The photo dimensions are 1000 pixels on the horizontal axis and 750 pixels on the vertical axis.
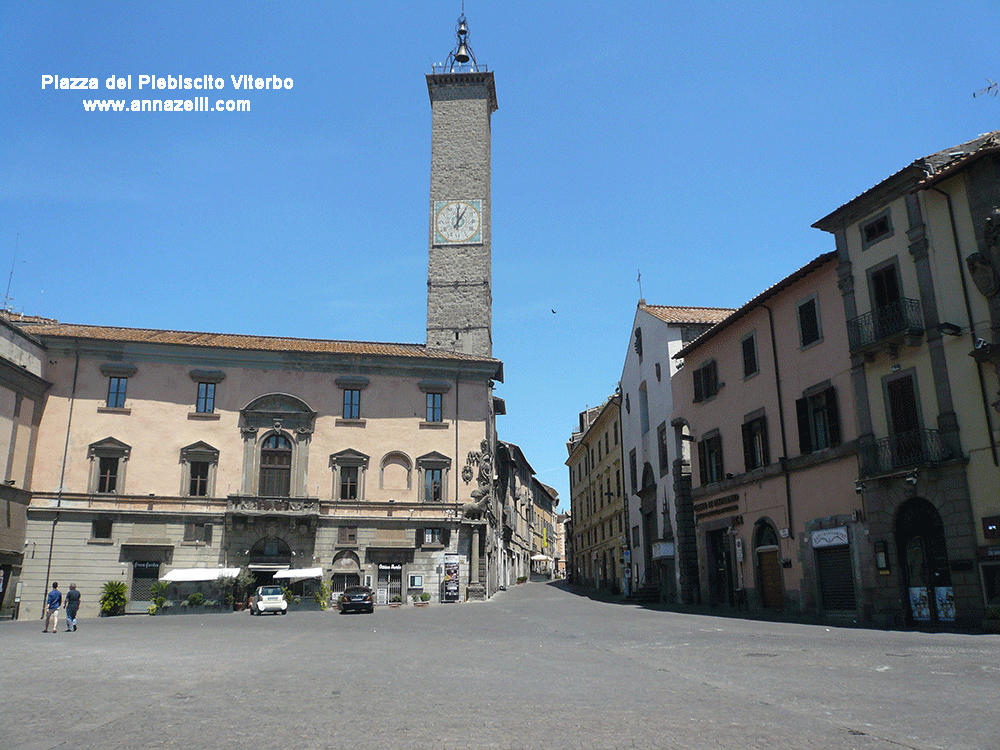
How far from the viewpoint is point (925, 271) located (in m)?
22.3

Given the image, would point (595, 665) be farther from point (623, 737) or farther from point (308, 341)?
point (308, 341)

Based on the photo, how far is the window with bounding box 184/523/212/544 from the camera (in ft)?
140

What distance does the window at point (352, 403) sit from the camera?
4666cm

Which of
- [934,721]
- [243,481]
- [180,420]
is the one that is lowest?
[934,721]

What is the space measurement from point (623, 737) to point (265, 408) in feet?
133

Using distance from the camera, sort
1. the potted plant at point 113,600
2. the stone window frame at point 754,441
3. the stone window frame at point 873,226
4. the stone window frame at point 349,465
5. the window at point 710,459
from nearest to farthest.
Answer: the stone window frame at point 873,226 → the stone window frame at point 754,441 → the window at point 710,459 → the potted plant at point 113,600 → the stone window frame at point 349,465

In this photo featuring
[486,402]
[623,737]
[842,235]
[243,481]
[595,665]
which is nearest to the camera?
[623,737]

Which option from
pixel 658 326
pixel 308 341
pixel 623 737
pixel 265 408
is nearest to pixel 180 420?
pixel 265 408

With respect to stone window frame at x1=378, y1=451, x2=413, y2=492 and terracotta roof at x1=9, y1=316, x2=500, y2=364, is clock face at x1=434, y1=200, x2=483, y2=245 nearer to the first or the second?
terracotta roof at x1=9, y1=316, x2=500, y2=364

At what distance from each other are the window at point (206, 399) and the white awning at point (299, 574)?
10135mm

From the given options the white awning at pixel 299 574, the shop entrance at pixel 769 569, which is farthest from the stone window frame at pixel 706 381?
the white awning at pixel 299 574

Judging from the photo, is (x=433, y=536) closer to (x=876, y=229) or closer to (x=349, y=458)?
(x=349, y=458)

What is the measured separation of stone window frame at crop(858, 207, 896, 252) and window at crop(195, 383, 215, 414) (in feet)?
114

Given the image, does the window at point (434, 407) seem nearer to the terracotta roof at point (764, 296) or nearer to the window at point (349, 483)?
the window at point (349, 483)
